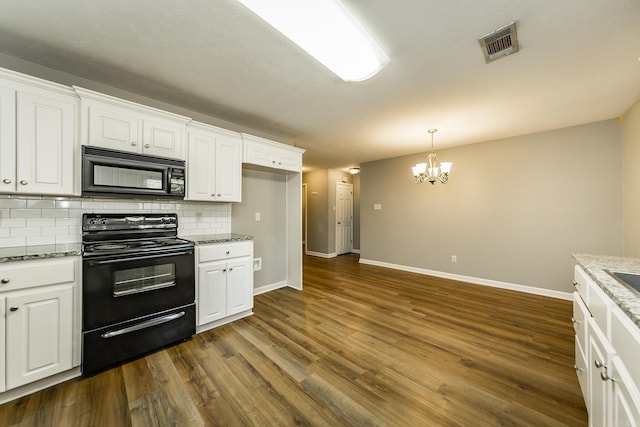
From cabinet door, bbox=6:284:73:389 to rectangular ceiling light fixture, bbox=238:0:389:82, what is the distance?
7.51 feet

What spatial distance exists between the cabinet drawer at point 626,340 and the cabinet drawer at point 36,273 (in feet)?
9.83

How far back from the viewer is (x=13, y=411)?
1.50 meters

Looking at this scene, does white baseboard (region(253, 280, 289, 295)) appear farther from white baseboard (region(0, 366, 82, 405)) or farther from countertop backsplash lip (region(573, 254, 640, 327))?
countertop backsplash lip (region(573, 254, 640, 327))

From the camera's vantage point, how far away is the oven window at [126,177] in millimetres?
2031

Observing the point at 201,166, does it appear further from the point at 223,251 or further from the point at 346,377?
the point at 346,377

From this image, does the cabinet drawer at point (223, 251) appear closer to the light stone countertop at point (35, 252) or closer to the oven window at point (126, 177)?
the oven window at point (126, 177)

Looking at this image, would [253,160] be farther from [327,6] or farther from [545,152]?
[545,152]

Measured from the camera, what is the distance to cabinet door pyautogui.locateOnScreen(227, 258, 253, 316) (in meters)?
2.70

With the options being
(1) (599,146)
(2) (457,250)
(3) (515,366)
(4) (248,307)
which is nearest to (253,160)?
(4) (248,307)

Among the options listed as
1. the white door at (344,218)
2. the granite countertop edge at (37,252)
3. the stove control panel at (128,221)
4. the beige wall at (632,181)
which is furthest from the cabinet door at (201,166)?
the beige wall at (632,181)

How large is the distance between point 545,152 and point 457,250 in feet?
6.51

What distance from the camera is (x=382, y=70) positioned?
2.05m

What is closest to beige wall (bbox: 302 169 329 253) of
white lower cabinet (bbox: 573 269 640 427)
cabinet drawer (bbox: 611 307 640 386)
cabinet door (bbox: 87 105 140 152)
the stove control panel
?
the stove control panel

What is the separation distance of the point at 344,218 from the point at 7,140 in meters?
6.08
